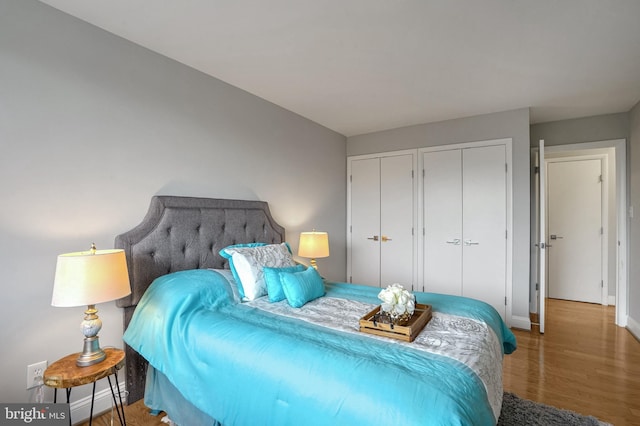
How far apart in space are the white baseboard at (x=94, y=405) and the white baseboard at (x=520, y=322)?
3.79m

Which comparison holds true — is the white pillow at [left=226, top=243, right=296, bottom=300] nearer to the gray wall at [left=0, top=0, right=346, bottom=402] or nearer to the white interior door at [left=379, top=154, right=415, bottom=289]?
the gray wall at [left=0, top=0, right=346, bottom=402]

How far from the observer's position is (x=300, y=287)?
6.79ft

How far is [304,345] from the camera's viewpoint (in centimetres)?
134

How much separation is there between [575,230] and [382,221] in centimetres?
315

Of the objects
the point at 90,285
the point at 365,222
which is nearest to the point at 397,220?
the point at 365,222

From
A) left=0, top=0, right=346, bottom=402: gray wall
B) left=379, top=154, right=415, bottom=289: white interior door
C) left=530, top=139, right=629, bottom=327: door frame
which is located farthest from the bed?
left=530, top=139, right=629, bottom=327: door frame

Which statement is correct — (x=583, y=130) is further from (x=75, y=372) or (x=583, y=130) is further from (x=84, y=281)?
(x=75, y=372)

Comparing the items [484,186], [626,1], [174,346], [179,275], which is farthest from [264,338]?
[484,186]

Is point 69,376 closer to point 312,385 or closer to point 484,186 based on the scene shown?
point 312,385

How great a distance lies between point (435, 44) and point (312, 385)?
2.23 m

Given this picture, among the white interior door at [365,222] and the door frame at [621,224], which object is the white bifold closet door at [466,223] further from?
the door frame at [621,224]

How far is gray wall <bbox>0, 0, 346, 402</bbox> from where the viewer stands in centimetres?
164

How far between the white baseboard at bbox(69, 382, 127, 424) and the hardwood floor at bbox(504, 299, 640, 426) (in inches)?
Result: 110

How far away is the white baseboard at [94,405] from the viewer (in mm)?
1833
